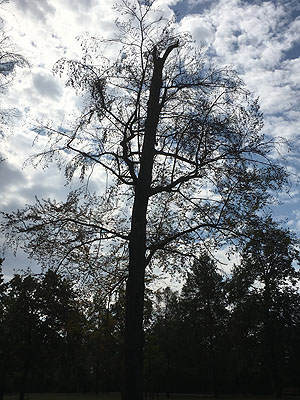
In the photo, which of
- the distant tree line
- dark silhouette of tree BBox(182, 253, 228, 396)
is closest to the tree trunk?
the distant tree line

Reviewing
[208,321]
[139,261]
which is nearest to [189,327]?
[208,321]

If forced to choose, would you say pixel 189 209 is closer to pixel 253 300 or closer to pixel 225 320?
pixel 253 300

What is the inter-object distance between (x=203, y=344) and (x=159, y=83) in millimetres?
44985

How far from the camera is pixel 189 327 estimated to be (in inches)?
1871

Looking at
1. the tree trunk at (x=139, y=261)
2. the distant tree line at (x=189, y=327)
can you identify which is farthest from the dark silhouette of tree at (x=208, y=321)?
the tree trunk at (x=139, y=261)

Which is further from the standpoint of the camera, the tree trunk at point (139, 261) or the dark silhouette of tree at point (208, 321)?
the dark silhouette of tree at point (208, 321)

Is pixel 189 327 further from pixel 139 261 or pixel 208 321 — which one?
pixel 139 261

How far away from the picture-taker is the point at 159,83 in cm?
920

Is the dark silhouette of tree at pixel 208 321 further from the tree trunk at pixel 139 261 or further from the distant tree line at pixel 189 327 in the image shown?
the tree trunk at pixel 139 261

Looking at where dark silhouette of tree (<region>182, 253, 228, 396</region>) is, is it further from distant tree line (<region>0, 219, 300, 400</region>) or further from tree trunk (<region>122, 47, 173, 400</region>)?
tree trunk (<region>122, 47, 173, 400</region>)

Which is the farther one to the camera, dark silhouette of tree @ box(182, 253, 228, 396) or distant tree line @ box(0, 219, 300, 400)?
dark silhouette of tree @ box(182, 253, 228, 396)

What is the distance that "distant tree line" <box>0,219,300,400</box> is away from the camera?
8883 millimetres

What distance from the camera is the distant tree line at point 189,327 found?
8883 millimetres

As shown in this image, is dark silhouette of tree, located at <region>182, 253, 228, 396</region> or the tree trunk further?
dark silhouette of tree, located at <region>182, 253, 228, 396</region>
